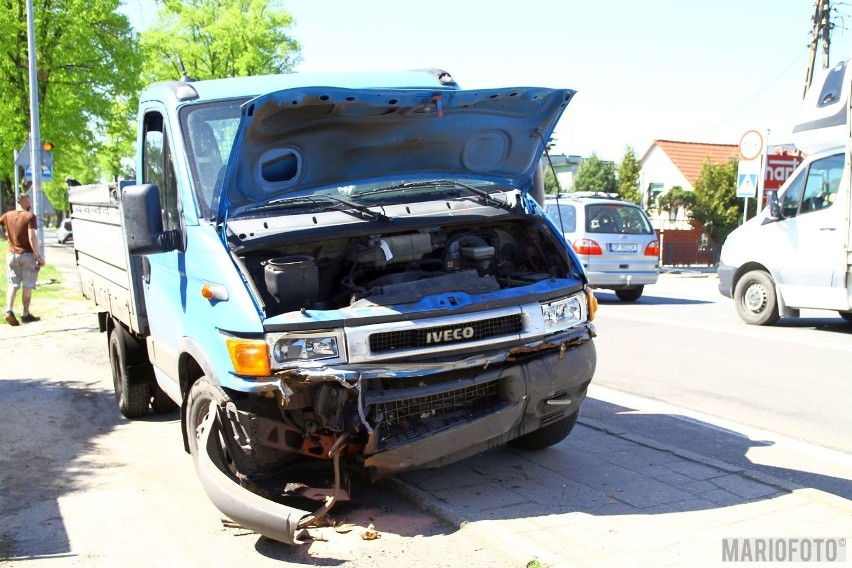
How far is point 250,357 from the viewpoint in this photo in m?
4.07

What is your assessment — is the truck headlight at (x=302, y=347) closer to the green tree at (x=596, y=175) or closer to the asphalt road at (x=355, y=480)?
the asphalt road at (x=355, y=480)

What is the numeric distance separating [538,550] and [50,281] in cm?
1781

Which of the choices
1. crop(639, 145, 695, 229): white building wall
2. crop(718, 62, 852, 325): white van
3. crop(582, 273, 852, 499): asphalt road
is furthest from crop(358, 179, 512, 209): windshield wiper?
crop(639, 145, 695, 229): white building wall

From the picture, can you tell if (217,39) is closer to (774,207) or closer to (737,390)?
(774,207)

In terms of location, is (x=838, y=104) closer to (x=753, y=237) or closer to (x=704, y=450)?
(x=753, y=237)

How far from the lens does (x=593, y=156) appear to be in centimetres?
3822

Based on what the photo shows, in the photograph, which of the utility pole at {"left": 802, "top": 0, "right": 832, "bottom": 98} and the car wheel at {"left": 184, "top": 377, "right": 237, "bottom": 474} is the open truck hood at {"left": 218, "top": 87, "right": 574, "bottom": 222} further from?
the utility pole at {"left": 802, "top": 0, "right": 832, "bottom": 98}

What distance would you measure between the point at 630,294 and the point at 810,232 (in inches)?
181

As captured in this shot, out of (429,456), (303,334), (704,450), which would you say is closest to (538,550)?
(429,456)

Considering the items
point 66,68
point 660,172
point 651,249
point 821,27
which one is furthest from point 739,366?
point 660,172

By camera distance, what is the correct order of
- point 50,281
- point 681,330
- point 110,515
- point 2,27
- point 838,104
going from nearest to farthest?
point 110,515 < point 838,104 < point 681,330 < point 50,281 < point 2,27

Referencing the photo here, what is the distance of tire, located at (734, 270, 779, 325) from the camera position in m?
11.6

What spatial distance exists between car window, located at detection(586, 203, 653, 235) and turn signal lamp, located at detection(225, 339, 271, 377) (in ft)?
36.6

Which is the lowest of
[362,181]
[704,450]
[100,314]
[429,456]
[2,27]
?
[704,450]
